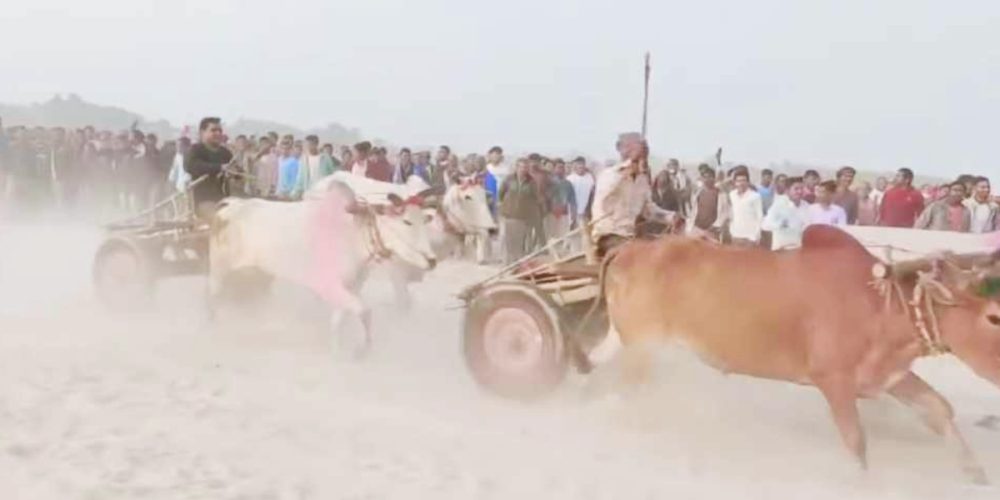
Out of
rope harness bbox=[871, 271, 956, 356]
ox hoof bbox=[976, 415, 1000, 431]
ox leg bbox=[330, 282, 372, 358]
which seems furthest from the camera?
ox leg bbox=[330, 282, 372, 358]

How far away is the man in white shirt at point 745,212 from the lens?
14.5 metres

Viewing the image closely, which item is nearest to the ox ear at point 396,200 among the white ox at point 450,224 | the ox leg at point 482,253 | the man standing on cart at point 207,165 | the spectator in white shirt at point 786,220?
the white ox at point 450,224

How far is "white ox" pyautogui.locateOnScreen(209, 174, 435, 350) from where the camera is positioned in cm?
1025

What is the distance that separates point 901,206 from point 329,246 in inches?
285

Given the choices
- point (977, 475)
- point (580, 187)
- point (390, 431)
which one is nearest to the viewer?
point (977, 475)

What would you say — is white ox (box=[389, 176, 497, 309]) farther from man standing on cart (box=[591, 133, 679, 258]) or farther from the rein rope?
man standing on cart (box=[591, 133, 679, 258])

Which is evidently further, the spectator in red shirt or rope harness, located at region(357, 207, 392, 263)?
the spectator in red shirt

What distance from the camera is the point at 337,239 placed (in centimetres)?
1035

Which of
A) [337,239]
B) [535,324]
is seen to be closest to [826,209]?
[337,239]

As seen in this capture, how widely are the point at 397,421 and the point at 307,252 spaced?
113 inches

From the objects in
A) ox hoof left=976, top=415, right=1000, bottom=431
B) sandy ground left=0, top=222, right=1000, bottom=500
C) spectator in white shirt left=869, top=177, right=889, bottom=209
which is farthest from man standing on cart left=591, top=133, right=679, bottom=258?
spectator in white shirt left=869, top=177, right=889, bottom=209

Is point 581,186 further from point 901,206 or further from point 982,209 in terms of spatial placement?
point 982,209

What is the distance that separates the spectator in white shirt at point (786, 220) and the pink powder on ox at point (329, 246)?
5.36m

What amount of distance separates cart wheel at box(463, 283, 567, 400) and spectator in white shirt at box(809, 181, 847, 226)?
232 inches
